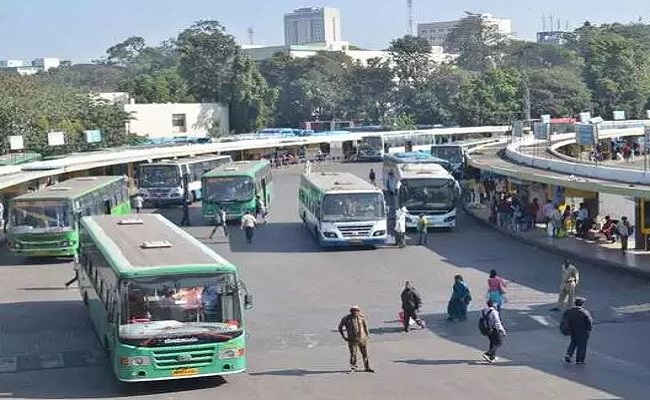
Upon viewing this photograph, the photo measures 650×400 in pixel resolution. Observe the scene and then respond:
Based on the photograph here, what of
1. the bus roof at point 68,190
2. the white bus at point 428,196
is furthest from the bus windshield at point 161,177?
the white bus at point 428,196

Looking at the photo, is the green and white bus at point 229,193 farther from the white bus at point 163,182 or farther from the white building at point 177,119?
the white building at point 177,119

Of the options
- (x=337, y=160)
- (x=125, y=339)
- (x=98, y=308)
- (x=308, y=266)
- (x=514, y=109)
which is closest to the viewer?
(x=125, y=339)

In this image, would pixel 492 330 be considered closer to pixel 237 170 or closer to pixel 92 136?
pixel 237 170

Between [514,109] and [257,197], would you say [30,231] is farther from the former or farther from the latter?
[514,109]

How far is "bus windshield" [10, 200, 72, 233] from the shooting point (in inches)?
1132

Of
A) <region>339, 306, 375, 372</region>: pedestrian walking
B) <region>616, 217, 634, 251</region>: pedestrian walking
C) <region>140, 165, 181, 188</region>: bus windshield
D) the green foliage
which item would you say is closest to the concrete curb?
<region>616, 217, 634, 251</region>: pedestrian walking

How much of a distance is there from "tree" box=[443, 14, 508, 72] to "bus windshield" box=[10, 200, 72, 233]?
4657 inches

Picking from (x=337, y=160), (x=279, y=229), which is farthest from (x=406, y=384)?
(x=337, y=160)

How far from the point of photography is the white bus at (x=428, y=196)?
34438mm

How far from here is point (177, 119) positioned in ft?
313

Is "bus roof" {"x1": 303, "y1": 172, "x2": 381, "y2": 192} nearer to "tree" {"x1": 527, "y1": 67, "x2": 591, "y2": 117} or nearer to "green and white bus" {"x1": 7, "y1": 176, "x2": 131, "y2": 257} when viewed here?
"green and white bus" {"x1": 7, "y1": 176, "x2": 131, "y2": 257}

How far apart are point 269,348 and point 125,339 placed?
3969 millimetres

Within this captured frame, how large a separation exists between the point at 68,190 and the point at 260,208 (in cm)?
962

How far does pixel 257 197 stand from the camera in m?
38.3
